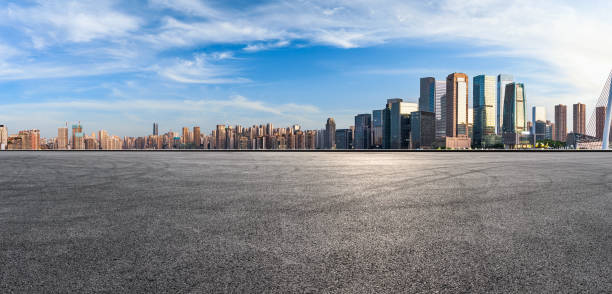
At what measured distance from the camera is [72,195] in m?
10.2

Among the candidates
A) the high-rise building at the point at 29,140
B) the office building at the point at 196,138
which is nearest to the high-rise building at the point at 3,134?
the high-rise building at the point at 29,140

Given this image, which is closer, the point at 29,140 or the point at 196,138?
the point at 29,140

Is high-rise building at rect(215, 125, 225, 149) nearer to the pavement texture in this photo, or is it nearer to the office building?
the office building

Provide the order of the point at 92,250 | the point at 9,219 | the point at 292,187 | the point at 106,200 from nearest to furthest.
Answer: the point at 92,250
the point at 9,219
the point at 106,200
the point at 292,187

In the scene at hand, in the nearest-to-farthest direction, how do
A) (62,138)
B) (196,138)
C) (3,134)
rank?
(3,134) → (196,138) → (62,138)

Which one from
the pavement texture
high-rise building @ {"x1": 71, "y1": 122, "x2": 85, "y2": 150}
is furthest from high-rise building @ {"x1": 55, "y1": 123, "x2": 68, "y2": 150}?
the pavement texture

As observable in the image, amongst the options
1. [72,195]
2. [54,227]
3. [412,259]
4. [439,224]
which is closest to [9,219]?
[54,227]

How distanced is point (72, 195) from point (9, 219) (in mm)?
3148

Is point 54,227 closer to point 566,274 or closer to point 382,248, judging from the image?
point 382,248

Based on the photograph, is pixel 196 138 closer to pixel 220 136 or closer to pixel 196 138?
pixel 196 138

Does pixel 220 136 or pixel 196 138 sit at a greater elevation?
pixel 220 136

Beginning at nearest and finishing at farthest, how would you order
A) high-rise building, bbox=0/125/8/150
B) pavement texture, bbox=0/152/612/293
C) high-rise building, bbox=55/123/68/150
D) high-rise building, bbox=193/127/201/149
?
pavement texture, bbox=0/152/612/293 → high-rise building, bbox=0/125/8/150 → high-rise building, bbox=193/127/201/149 → high-rise building, bbox=55/123/68/150

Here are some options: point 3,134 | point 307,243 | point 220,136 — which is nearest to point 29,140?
point 3,134

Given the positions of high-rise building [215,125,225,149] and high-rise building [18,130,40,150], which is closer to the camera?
high-rise building [18,130,40,150]
